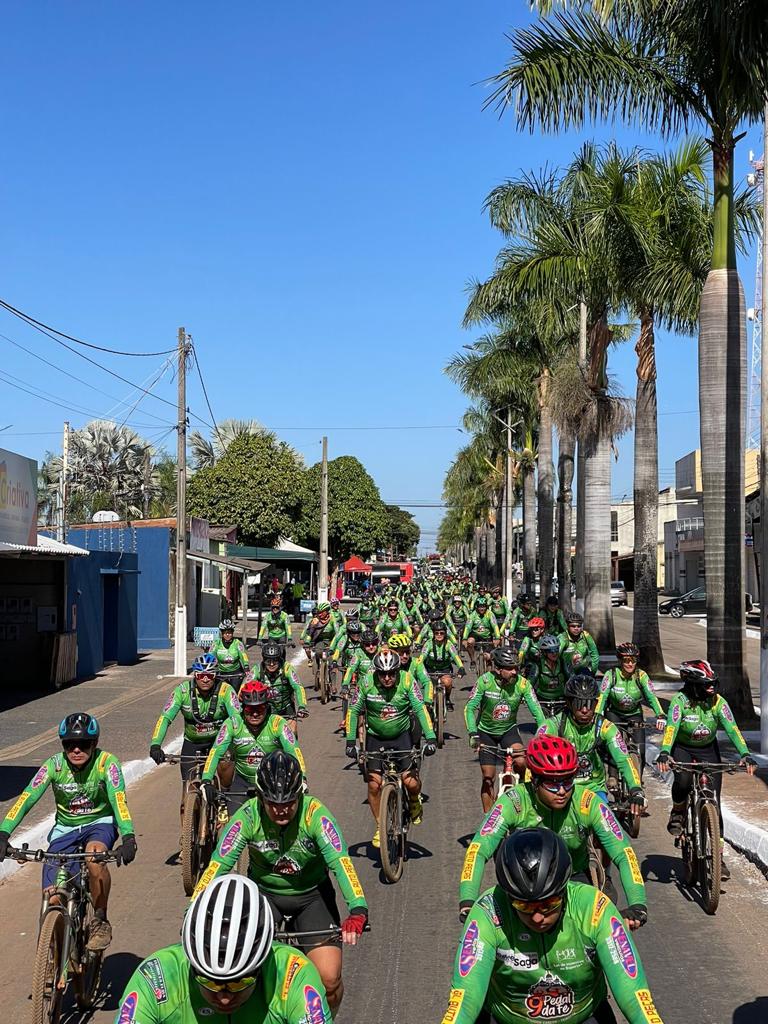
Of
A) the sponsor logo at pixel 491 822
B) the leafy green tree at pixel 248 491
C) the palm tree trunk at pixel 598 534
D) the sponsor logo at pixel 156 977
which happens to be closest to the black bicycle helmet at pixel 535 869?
the sponsor logo at pixel 156 977

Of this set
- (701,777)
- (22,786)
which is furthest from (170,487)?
(701,777)

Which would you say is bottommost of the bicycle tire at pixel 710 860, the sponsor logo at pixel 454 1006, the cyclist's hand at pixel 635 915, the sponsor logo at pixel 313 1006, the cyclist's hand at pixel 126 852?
the bicycle tire at pixel 710 860

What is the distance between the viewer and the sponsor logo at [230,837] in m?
5.84

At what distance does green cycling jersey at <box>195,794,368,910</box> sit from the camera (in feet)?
19.5

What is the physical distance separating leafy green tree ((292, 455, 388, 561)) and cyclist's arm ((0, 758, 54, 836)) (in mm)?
71907

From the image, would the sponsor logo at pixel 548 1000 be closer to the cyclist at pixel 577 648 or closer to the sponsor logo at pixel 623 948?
the sponsor logo at pixel 623 948

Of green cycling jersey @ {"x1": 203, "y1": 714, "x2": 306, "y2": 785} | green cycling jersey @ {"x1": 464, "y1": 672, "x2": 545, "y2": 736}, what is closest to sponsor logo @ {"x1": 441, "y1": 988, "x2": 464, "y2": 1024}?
green cycling jersey @ {"x1": 203, "y1": 714, "x2": 306, "y2": 785}

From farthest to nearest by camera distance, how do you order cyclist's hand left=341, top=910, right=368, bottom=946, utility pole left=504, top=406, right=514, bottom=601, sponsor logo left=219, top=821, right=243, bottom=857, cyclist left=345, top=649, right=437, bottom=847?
utility pole left=504, top=406, right=514, bottom=601
cyclist left=345, top=649, right=437, bottom=847
sponsor logo left=219, top=821, right=243, bottom=857
cyclist's hand left=341, top=910, right=368, bottom=946

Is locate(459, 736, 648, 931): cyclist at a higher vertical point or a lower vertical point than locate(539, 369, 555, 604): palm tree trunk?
lower

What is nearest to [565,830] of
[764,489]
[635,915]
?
[635,915]

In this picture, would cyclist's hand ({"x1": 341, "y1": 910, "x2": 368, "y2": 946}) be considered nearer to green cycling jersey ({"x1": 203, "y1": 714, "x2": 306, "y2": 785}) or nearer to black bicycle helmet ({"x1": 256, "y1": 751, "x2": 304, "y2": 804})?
black bicycle helmet ({"x1": 256, "y1": 751, "x2": 304, "y2": 804})

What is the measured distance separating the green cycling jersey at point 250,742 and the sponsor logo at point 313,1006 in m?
4.67

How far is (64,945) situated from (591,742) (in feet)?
14.6

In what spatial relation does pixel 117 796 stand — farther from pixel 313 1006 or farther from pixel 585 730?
pixel 313 1006
